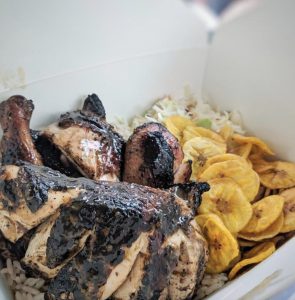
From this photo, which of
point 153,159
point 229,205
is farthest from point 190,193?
point 229,205

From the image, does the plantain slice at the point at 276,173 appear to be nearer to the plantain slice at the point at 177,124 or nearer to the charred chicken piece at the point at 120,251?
the plantain slice at the point at 177,124

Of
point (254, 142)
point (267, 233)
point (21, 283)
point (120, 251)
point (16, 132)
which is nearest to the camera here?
point (120, 251)

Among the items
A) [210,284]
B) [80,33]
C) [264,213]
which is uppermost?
[80,33]

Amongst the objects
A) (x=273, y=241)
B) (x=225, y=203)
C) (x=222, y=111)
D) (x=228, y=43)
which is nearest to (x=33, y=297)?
(x=225, y=203)

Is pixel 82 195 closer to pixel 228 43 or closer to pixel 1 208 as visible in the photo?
pixel 1 208

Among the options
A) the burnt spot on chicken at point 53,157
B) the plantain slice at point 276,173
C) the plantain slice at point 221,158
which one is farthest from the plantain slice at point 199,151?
the burnt spot on chicken at point 53,157

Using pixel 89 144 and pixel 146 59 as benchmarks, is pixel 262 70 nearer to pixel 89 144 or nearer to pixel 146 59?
pixel 146 59

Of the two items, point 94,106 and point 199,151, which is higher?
point 94,106
